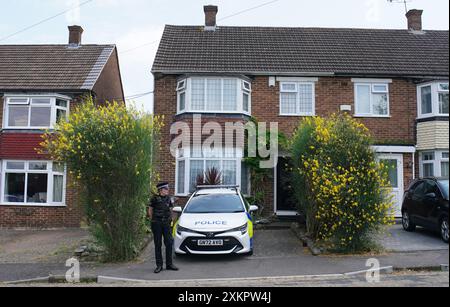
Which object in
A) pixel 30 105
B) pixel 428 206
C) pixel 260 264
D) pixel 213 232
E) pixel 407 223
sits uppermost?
pixel 30 105

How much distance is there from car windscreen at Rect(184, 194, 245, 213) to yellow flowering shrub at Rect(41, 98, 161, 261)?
1349mm

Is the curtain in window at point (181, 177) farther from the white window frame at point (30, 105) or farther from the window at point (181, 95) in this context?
the white window frame at point (30, 105)

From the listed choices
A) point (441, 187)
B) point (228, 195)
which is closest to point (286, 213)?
point (228, 195)

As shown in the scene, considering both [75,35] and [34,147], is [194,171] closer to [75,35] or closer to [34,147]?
[34,147]

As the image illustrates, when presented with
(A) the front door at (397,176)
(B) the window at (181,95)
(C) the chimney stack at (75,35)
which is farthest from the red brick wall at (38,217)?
(A) the front door at (397,176)

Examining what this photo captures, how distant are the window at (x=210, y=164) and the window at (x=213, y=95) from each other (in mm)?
1565

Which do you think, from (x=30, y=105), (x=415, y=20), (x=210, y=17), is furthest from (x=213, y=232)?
(x=415, y=20)

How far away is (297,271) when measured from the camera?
8359 millimetres

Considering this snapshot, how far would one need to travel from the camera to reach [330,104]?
52.5 ft

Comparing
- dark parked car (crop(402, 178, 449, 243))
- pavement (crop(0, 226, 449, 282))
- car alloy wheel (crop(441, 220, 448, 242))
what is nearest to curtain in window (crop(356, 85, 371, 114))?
dark parked car (crop(402, 178, 449, 243))

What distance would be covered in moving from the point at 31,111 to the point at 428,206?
45.8 feet

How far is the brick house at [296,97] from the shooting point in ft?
50.1

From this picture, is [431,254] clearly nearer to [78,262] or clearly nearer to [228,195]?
[228,195]

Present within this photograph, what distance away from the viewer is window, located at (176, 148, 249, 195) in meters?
15.0
